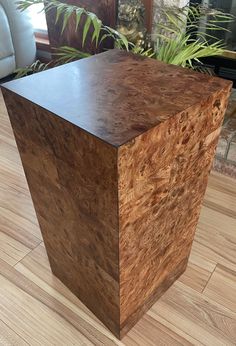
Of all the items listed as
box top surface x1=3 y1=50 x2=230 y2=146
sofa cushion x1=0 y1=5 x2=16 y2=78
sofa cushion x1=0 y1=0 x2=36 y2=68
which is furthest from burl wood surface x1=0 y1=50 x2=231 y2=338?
sofa cushion x1=0 y1=0 x2=36 y2=68

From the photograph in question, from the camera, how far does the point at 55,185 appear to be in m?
0.81

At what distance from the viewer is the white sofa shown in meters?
2.40

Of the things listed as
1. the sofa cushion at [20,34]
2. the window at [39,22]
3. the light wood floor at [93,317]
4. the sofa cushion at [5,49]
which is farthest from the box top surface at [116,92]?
the window at [39,22]

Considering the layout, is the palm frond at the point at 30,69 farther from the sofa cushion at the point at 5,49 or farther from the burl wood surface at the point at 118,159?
the burl wood surface at the point at 118,159

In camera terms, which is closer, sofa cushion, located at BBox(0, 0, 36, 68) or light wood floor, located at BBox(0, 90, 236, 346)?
light wood floor, located at BBox(0, 90, 236, 346)

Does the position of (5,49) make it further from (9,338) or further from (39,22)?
(9,338)

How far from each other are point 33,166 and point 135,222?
0.35 m

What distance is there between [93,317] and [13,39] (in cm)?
233

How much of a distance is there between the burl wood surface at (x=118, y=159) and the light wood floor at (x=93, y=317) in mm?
116

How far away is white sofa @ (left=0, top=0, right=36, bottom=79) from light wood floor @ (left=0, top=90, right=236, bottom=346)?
5.13ft

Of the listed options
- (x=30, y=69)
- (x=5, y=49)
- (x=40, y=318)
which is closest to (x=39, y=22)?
(x=5, y=49)

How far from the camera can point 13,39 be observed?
251cm

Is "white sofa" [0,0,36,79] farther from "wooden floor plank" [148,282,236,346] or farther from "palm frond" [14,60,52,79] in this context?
"wooden floor plank" [148,282,236,346]

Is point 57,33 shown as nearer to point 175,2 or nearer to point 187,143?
point 175,2
